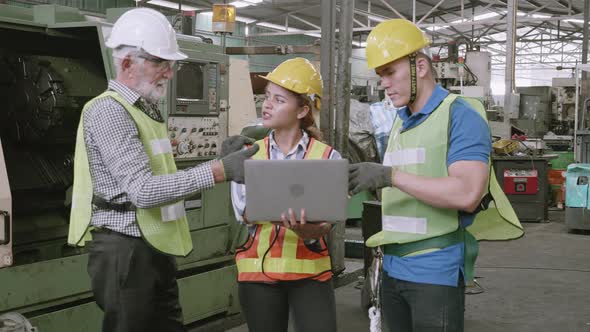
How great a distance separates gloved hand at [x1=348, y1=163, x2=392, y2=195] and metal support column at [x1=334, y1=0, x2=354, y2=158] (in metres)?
2.95

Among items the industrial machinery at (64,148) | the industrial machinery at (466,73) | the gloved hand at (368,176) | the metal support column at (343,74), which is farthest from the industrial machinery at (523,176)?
the gloved hand at (368,176)

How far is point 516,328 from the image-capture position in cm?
411

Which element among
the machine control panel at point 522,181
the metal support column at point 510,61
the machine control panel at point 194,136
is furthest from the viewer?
the metal support column at point 510,61

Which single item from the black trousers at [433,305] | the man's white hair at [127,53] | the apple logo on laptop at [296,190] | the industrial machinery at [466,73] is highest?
the industrial machinery at [466,73]

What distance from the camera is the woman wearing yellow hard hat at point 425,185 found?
1616 mm

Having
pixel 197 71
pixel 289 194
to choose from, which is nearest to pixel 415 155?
pixel 289 194

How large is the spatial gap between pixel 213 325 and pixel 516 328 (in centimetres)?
180

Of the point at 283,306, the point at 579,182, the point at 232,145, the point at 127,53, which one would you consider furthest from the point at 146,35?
the point at 579,182

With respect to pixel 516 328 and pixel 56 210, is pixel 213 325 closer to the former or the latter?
pixel 56 210

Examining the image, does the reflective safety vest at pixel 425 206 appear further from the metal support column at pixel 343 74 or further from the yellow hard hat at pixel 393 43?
the metal support column at pixel 343 74

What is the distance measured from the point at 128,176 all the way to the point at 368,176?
621 millimetres

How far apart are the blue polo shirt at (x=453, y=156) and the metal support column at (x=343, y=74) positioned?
2950mm

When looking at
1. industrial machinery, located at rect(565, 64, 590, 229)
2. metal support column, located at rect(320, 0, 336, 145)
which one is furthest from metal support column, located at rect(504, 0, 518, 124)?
metal support column, located at rect(320, 0, 336, 145)

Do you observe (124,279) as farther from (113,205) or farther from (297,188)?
(297,188)
